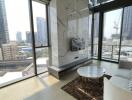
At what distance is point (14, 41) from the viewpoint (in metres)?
2.84

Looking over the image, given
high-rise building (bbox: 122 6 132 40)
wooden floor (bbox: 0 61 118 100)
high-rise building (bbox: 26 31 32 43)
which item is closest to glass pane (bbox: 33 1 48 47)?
high-rise building (bbox: 26 31 32 43)

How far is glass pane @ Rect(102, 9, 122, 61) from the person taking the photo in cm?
422

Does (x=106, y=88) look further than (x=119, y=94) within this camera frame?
Yes

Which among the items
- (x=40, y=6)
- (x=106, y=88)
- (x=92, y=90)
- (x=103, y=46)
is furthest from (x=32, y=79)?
(x=103, y=46)

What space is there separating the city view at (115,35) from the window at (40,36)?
2.76 meters

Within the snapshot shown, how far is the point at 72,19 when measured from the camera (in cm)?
369

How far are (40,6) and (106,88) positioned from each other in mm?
3222

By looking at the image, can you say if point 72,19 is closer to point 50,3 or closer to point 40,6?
point 50,3

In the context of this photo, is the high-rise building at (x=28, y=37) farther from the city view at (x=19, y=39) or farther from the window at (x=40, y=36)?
the window at (x=40, y=36)

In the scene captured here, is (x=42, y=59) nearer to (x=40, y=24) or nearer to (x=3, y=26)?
(x=40, y=24)

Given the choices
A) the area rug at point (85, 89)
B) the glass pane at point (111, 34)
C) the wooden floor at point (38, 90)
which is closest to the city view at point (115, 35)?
the glass pane at point (111, 34)

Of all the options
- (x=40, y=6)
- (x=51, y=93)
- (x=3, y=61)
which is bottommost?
(x=51, y=93)

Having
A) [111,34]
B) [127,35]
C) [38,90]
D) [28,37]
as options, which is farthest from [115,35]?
[38,90]

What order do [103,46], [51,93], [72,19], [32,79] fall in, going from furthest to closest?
[103,46]
[72,19]
[32,79]
[51,93]
